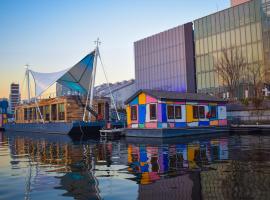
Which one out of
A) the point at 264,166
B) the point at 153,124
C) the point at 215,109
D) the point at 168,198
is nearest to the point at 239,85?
the point at 215,109

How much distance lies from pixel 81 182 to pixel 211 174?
4.00 meters

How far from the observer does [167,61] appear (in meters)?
84.0

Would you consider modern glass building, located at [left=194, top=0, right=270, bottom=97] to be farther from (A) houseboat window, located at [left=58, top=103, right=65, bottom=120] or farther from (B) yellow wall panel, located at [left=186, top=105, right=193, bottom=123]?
(A) houseboat window, located at [left=58, top=103, right=65, bottom=120]

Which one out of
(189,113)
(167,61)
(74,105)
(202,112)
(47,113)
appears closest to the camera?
(189,113)

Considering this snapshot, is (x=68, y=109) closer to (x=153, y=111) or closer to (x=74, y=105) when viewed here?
(x=74, y=105)

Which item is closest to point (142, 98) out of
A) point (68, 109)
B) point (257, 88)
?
point (68, 109)

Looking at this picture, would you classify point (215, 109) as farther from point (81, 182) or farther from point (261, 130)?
point (81, 182)

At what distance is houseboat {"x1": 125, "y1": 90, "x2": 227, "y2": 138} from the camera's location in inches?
1091

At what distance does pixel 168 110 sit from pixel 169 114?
0.38 meters

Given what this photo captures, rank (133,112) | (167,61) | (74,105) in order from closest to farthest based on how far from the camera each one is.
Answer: (133,112) → (74,105) → (167,61)

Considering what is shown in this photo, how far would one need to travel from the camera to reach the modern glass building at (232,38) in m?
62.8

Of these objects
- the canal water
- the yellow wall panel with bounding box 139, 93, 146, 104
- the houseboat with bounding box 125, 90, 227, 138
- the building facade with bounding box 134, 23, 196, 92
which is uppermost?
the building facade with bounding box 134, 23, 196, 92

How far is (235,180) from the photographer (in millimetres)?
8641

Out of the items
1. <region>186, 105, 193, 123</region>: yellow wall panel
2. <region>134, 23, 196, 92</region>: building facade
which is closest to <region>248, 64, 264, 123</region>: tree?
<region>186, 105, 193, 123</region>: yellow wall panel
